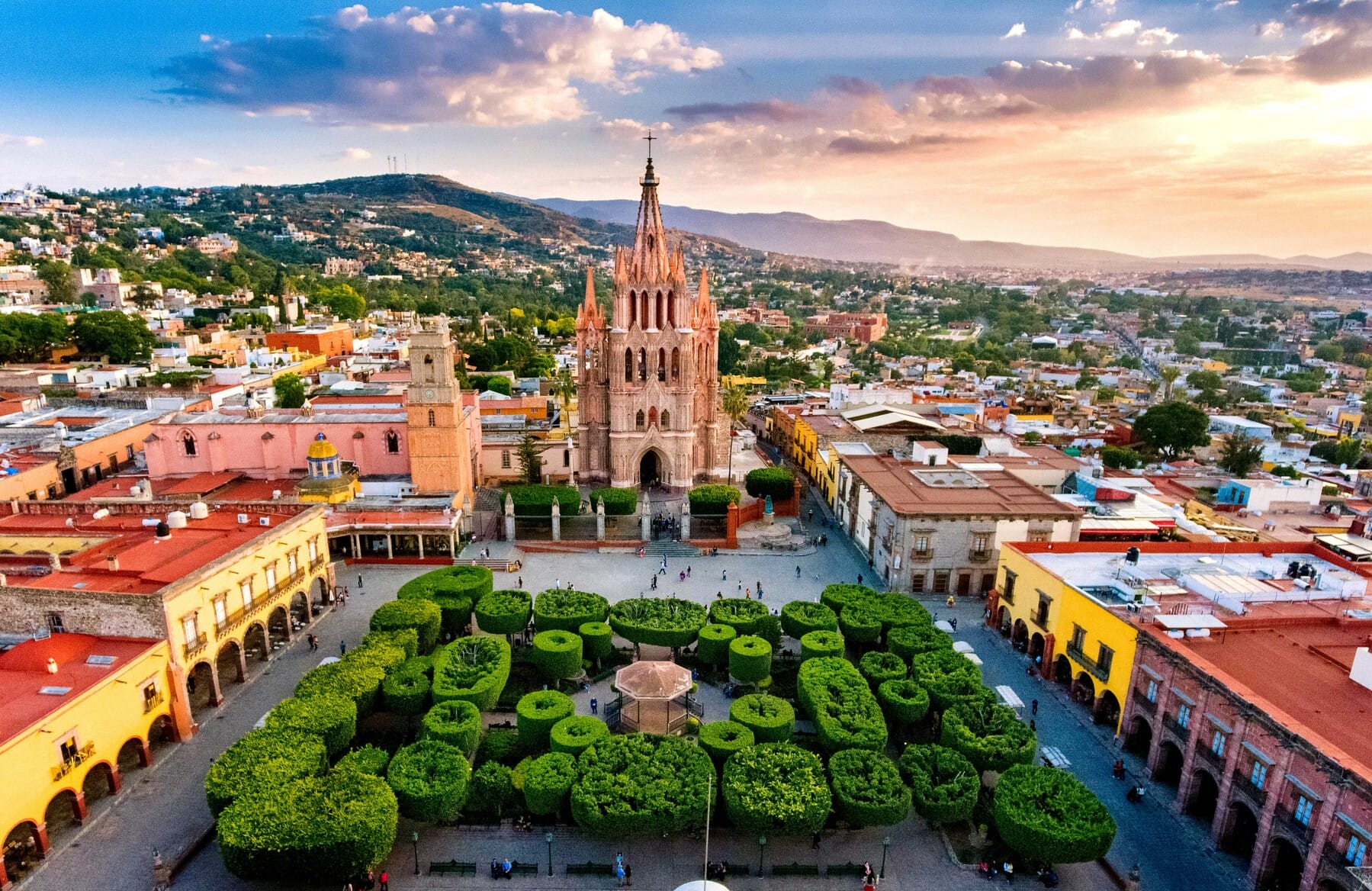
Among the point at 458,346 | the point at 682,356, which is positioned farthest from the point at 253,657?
the point at 458,346

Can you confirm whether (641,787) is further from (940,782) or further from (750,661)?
(940,782)

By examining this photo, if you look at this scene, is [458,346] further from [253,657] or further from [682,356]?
[253,657]

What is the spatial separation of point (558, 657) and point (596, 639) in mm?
2127

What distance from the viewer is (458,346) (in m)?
95.9

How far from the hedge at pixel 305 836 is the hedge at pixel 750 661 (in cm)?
1383

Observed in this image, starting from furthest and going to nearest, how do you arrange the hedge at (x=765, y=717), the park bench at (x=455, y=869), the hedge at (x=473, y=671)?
the hedge at (x=473, y=671), the hedge at (x=765, y=717), the park bench at (x=455, y=869)

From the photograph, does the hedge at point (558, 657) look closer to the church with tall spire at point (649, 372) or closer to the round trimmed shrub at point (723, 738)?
the round trimmed shrub at point (723, 738)

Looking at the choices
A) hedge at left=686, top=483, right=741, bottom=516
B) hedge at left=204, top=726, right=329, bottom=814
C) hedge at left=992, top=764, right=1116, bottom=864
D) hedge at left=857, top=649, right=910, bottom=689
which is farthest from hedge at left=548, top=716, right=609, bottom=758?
hedge at left=686, top=483, right=741, bottom=516

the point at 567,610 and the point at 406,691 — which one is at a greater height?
the point at 567,610

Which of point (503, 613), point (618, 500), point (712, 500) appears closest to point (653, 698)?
point (503, 613)

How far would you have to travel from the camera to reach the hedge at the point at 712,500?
4719 cm

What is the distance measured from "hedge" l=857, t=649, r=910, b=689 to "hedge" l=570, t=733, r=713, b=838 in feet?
27.4

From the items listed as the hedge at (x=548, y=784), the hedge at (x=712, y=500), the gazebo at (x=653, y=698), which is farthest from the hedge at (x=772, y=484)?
the hedge at (x=548, y=784)

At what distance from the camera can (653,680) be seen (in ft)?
90.4
